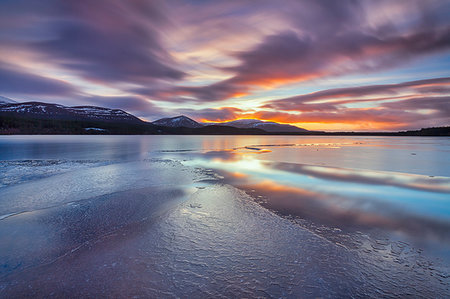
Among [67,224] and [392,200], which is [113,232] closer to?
[67,224]

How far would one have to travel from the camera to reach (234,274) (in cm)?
351

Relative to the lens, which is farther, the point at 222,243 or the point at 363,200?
the point at 363,200

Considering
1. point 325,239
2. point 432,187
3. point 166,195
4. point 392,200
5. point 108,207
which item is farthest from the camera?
point 432,187

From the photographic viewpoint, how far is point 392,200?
7.41m

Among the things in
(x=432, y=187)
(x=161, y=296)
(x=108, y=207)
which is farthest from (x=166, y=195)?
(x=432, y=187)

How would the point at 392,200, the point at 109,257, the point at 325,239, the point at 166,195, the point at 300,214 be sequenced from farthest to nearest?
the point at 166,195 → the point at 392,200 → the point at 300,214 → the point at 325,239 → the point at 109,257

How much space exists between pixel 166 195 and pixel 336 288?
5959mm

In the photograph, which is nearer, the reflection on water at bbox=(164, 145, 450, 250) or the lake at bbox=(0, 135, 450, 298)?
the lake at bbox=(0, 135, 450, 298)

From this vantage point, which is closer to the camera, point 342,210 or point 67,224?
point 67,224

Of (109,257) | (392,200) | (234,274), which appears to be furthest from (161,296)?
(392,200)

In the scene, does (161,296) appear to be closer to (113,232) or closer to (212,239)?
(212,239)

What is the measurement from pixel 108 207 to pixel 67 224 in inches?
51.0

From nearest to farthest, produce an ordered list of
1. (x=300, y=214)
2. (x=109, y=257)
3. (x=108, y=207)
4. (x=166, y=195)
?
(x=109, y=257) → (x=300, y=214) → (x=108, y=207) → (x=166, y=195)

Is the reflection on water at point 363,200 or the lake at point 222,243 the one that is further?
the reflection on water at point 363,200
